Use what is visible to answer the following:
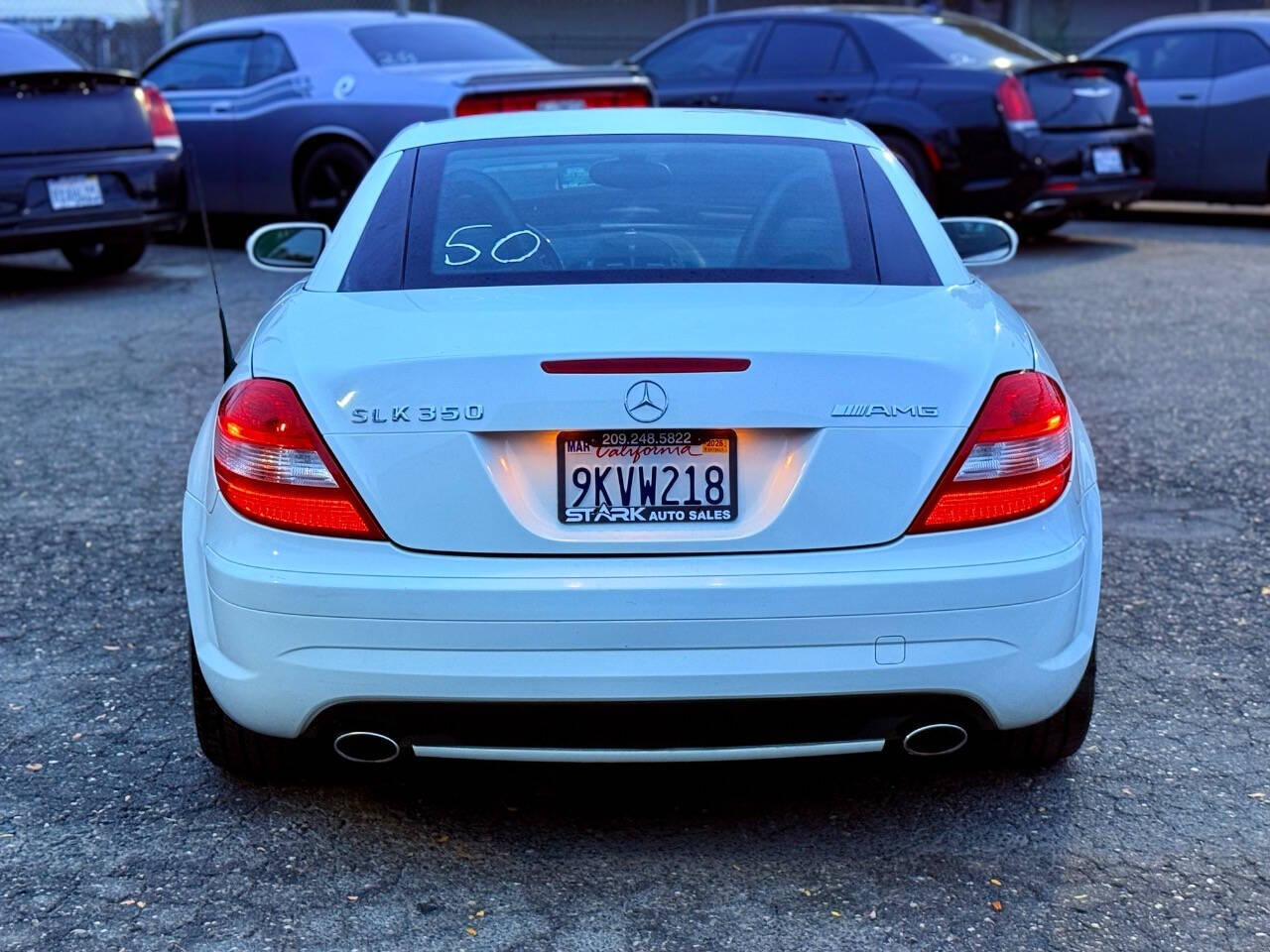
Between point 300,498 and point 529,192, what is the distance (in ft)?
3.58

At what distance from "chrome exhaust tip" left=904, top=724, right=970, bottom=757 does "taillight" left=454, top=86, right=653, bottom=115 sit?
664 cm

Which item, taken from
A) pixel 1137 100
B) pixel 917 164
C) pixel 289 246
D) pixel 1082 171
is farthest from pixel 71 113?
pixel 1137 100

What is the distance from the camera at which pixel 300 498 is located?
313cm

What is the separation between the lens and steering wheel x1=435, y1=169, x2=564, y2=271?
3.72 metres

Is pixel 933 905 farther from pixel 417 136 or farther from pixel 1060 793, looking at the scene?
pixel 417 136

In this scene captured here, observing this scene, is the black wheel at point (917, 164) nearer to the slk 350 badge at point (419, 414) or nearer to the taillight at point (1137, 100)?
the taillight at point (1137, 100)

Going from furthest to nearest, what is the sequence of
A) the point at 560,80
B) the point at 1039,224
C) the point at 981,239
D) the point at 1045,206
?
the point at 1039,224 → the point at 1045,206 → the point at 560,80 → the point at 981,239

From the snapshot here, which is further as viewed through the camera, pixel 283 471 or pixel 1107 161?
pixel 1107 161

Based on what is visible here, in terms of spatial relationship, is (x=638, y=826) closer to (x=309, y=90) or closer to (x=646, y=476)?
(x=646, y=476)

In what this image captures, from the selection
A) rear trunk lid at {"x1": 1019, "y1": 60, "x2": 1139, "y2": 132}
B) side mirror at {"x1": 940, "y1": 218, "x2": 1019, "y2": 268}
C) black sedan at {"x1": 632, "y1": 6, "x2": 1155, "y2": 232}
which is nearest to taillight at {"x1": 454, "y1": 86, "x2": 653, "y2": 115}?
black sedan at {"x1": 632, "y1": 6, "x2": 1155, "y2": 232}

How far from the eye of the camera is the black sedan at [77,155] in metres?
9.70

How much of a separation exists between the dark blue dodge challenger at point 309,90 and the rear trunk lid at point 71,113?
1.42 metres

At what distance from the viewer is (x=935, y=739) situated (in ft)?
10.7

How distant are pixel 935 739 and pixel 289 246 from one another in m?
2.56
